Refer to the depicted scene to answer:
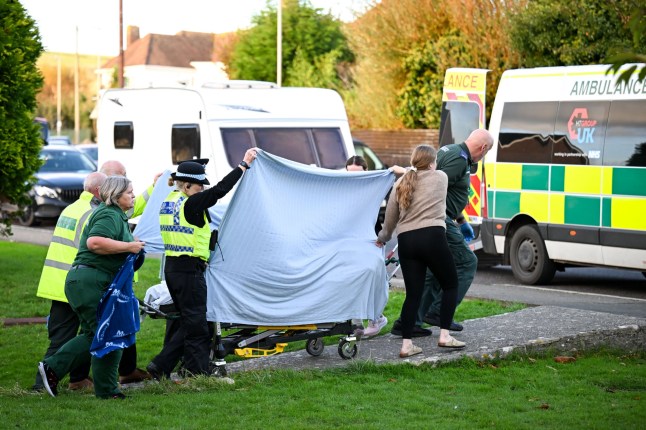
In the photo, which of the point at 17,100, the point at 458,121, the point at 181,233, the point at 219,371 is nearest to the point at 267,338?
the point at 219,371

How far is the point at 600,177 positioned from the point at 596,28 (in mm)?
9696

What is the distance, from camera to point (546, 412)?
6930 millimetres

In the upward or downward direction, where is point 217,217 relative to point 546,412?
upward

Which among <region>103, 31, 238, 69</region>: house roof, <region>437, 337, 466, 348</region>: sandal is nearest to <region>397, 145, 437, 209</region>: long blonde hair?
<region>437, 337, 466, 348</region>: sandal

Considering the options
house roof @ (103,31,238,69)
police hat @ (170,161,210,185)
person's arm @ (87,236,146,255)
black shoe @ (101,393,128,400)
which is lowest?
black shoe @ (101,393,128,400)

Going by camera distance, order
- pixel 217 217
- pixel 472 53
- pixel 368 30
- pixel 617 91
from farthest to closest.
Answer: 1. pixel 368 30
2. pixel 472 53
3. pixel 617 91
4. pixel 217 217

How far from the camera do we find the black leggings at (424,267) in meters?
8.68

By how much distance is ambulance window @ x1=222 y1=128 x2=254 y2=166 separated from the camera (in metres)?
16.8

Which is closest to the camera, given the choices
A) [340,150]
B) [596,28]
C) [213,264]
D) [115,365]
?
[115,365]

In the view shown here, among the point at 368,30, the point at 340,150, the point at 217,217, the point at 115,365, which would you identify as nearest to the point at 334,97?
the point at 340,150

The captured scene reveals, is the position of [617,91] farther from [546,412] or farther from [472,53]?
[472,53]

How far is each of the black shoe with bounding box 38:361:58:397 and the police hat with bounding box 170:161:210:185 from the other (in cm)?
161

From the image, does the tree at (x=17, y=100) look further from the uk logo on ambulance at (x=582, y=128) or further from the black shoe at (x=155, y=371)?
the black shoe at (x=155, y=371)

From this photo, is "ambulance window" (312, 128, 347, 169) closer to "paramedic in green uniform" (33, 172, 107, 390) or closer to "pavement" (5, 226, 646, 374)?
"pavement" (5, 226, 646, 374)
